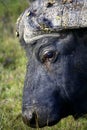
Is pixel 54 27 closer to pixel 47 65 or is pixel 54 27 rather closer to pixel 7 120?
pixel 47 65

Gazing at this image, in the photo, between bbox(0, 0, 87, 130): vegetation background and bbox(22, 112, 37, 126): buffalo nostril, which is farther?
bbox(0, 0, 87, 130): vegetation background

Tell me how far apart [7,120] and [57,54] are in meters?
1.57

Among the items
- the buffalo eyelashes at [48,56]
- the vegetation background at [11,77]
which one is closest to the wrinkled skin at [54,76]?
the buffalo eyelashes at [48,56]

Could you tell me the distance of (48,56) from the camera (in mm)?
6004

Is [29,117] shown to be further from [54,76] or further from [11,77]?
[11,77]

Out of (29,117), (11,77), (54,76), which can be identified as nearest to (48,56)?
(54,76)

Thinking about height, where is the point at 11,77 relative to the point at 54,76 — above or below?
below

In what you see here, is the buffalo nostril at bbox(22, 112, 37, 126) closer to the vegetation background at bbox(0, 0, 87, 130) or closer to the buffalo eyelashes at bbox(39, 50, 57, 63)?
the buffalo eyelashes at bbox(39, 50, 57, 63)

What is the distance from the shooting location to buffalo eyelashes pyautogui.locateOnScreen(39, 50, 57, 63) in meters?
5.98

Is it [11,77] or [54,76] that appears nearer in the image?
[54,76]

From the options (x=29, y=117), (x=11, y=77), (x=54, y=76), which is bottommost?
(x=11, y=77)

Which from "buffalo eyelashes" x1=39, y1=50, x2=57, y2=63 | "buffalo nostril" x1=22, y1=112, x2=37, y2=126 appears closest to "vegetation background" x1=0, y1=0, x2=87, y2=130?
"buffalo nostril" x1=22, y1=112, x2=37, y2=126

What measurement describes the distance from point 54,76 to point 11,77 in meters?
4.08

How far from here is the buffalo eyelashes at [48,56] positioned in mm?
5980
